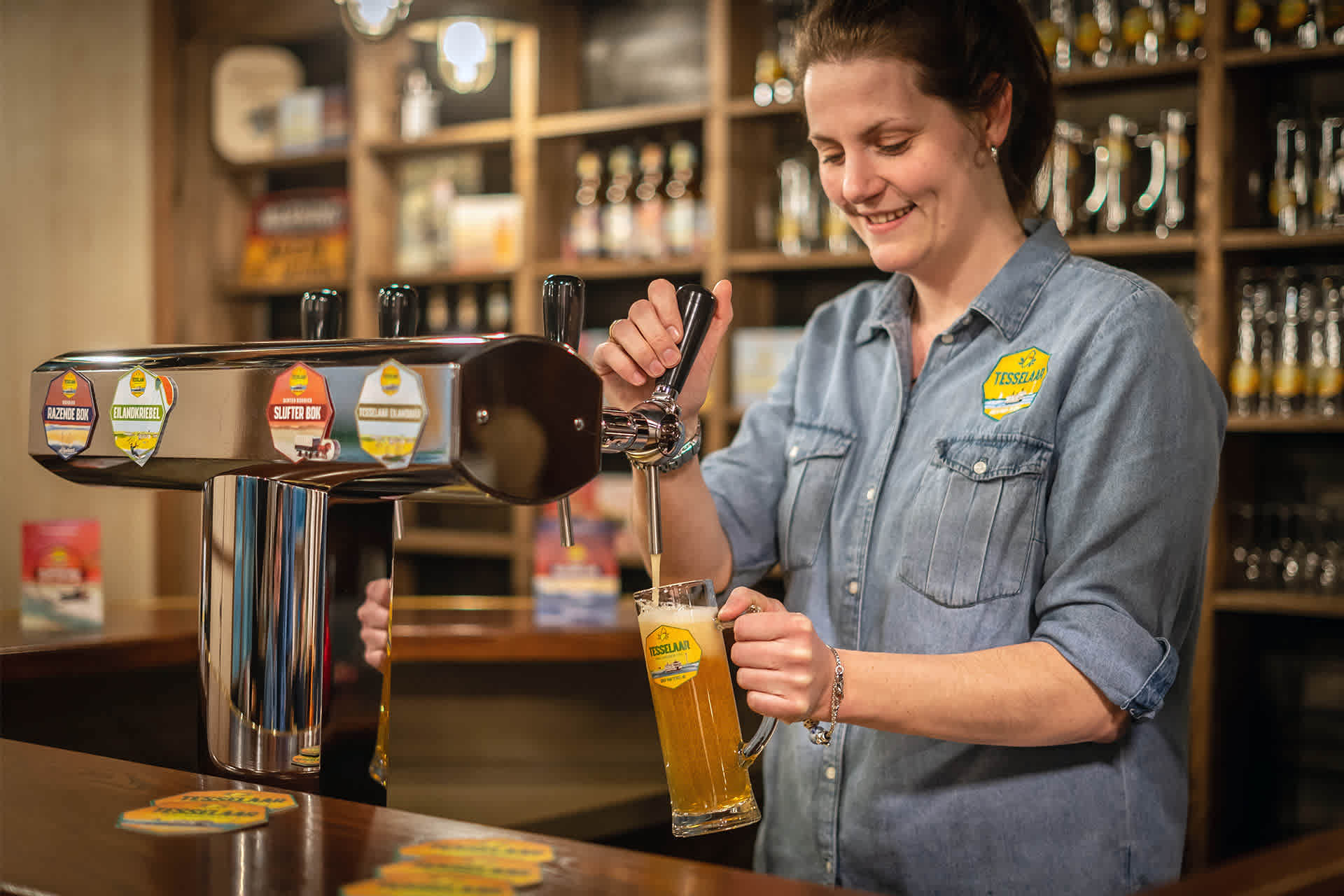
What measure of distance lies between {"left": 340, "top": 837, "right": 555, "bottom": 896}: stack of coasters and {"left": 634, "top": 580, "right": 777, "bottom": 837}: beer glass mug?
0.22 metres

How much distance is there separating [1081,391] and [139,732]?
1.42m

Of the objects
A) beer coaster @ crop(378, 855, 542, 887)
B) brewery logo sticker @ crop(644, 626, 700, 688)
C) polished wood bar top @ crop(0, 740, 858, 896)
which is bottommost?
polished wood bar top @ crop(0, 740, 858, 896)

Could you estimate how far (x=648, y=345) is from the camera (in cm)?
114

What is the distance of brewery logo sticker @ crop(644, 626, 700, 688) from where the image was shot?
3.39 ft

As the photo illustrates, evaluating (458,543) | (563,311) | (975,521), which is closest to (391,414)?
(563,311)

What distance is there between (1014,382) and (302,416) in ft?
2.45

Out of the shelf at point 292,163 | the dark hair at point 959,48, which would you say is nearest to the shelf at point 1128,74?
the dark hair at point 959,48

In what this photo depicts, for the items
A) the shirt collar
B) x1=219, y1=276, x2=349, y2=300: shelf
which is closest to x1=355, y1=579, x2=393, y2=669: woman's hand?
the shirt collar

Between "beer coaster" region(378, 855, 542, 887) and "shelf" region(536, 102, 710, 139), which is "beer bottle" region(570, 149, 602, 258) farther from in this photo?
"beer coaster" region(378, 855, 542, 887)

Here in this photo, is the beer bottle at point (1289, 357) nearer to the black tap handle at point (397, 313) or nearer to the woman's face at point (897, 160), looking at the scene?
the woman's face at point (897, 160)

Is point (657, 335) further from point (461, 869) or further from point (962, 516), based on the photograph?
point (461, 869)

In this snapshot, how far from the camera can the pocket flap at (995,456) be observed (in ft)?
4.06

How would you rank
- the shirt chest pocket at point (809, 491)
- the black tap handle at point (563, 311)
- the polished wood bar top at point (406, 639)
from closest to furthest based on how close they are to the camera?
the black tap handle at point (563, 311) → the shirt chest pocket at point (809, 491) → the polished wood bar top at point (406, 639)

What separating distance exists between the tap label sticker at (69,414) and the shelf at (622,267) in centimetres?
253
